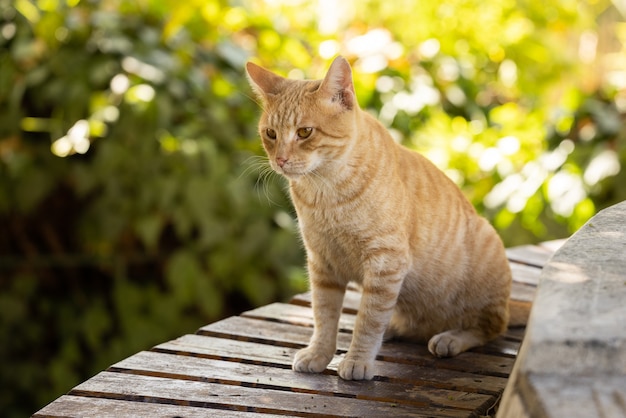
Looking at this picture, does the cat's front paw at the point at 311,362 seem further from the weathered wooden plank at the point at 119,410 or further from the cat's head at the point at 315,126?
the cat's head at the point at 315,126

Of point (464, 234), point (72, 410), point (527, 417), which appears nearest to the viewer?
point (527, 417)

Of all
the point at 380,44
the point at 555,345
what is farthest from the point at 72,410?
the point at 380,44

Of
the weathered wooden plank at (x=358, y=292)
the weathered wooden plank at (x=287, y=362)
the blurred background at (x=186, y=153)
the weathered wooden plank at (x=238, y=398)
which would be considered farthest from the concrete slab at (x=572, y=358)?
the blurred background at (x=186, y=153)

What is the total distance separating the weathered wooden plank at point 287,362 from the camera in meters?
2.21

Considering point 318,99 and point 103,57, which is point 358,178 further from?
point 103,57

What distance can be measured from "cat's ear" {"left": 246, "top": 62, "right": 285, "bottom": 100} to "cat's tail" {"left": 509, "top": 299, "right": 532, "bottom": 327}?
1076mm

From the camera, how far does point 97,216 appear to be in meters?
4.42

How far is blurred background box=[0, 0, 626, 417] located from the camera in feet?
13.9

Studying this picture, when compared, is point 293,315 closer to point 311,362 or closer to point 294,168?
point 311,362

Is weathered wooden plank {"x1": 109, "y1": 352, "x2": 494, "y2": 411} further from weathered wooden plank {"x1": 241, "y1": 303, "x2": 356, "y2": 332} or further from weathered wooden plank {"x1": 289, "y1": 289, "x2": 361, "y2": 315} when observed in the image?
weathered wooden plank {"x1": 289, "y1": 289, "x2": 361, "y2": 315}

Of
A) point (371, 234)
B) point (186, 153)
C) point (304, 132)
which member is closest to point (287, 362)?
point (371, 234)

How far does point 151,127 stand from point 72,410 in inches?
98.9

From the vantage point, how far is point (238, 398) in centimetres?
204

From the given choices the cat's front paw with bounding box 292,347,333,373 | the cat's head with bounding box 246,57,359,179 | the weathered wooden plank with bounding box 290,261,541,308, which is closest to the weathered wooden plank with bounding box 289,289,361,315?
the weathered wooden plank with bounding box 290,261,541,308
